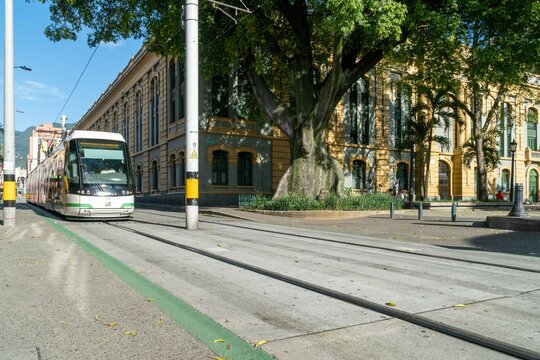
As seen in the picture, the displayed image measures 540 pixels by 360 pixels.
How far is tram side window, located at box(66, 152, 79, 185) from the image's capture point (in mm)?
15594

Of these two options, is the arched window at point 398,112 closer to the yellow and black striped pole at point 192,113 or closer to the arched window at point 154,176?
the arched window at point 154,176

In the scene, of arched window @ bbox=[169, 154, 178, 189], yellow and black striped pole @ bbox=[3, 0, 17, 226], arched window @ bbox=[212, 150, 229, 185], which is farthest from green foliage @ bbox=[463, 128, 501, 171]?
yellow and black striped pole @ bbox=[3, 0, 17, 226]

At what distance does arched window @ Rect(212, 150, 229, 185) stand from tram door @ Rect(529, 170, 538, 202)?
1326 inches

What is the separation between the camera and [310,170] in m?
21.1

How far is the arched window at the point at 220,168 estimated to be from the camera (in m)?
29.9

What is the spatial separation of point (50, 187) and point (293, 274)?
1752 cm

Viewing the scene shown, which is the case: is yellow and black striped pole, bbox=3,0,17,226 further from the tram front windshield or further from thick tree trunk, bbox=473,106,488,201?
thick tree trunk, bbox=473,106,488,201

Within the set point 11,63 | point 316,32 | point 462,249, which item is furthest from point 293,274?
point 316,32

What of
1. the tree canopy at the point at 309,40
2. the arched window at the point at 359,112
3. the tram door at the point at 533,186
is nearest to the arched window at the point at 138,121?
the arched window at the point at 359,112

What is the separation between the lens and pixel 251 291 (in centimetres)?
516

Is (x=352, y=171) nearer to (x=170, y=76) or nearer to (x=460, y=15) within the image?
(x=170, y=76)

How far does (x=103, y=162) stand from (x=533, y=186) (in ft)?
148

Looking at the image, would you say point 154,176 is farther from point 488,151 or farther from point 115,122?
point 488,151

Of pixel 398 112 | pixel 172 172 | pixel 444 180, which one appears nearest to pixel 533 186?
pixel 444 180
